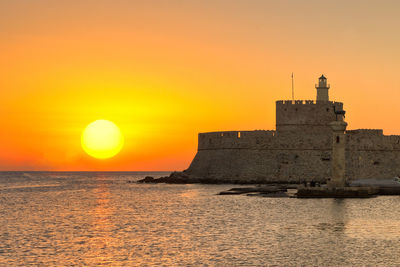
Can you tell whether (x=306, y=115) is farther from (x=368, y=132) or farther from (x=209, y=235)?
(x=209, y=235)

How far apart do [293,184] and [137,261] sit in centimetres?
4013

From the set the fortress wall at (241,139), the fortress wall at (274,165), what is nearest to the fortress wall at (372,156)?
the fortress wall at (274,165)

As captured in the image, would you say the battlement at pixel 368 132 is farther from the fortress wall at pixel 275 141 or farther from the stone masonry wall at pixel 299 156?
the fortress wall at pixel 275 141

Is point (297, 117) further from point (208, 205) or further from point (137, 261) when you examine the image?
point (137, 261)

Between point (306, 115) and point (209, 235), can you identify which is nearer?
point (209, 235)

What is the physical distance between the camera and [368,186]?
142 ft

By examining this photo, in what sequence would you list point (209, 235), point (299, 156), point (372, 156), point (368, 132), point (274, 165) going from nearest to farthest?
1. point (209, 235)
2. point (372, 156)
3. point (299, 156)
4. point (368, 132)
5. point (274, 165)

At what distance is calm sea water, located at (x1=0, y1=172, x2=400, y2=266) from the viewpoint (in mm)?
16672

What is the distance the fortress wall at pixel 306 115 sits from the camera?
5703 cm

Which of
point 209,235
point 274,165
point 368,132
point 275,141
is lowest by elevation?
point 209,235

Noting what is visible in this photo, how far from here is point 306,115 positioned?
57000 mm

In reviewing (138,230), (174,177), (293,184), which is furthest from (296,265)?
(174,177)

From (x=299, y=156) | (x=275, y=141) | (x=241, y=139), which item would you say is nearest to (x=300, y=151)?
(x=299, y=156)

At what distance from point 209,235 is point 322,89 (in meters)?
39.6
